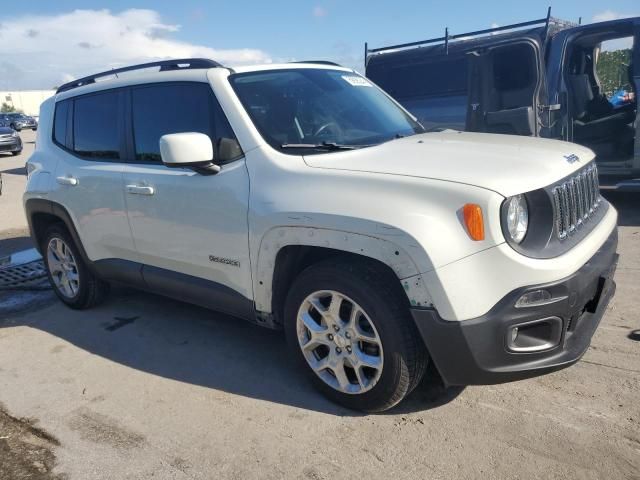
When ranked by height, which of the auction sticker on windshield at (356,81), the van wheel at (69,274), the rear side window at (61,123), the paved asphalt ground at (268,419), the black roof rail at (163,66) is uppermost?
the black roof rail at (163,66)

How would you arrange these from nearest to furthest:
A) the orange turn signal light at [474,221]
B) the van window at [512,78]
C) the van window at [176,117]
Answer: the orange turn signal light at [474,221] → the van window at [176,117] → the van window at [512,78]

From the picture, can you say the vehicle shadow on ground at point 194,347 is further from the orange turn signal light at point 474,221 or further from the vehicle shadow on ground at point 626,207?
the vehicle shadow on ground at point 626,207

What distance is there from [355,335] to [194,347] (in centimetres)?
159

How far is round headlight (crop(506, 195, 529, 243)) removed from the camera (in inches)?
98.9

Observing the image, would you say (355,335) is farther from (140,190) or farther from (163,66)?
(163,66)

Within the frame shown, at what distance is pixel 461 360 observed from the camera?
101 inches

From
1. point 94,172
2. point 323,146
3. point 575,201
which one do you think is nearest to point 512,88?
point 575,201

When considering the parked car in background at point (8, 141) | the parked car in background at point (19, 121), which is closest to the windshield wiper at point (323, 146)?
the parked car in background at point (8, 141)

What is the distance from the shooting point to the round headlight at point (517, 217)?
251cm

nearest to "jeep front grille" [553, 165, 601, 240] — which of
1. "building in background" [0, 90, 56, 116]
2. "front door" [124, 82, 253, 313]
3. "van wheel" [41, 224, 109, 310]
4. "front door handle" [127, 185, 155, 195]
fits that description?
"front door" [124, 82, 253, 313]

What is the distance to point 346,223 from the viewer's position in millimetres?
2707

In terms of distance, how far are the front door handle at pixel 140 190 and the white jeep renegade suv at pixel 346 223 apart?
2cm

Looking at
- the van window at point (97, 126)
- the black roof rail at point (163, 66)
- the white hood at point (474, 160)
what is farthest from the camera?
the van window at point (97, 126)

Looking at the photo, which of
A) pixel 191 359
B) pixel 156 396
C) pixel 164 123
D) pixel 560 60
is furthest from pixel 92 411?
pixel 560 60
